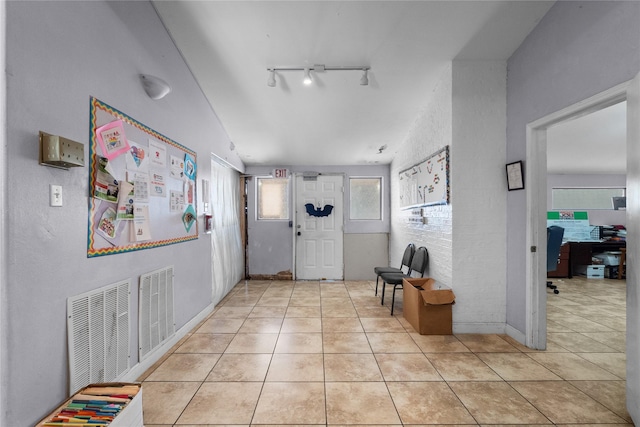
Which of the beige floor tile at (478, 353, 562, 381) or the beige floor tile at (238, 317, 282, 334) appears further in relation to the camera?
the beige floor tile at (238, 317, 282, 334)

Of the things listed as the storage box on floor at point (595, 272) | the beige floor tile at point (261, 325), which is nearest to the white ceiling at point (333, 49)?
the beige floor tile at point (261, 325)

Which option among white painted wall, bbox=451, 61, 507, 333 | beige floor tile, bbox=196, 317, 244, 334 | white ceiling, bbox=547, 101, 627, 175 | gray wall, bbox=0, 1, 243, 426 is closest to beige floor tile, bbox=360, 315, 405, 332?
white painted wall, bbox=451, 61, 507, 333

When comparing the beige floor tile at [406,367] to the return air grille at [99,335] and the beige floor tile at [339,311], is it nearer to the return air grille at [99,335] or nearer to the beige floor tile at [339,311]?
the beige floor tile at [339,311]

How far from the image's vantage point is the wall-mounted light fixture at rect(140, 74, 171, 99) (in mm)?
2100

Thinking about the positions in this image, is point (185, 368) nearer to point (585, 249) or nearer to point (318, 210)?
point (318, 210)

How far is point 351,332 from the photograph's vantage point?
282cm

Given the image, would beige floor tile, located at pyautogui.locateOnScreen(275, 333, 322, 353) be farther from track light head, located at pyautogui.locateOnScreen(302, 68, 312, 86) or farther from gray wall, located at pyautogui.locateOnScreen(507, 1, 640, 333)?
track light head, located at pyautogui.locateOnScreen(302, 68, 312, 86)

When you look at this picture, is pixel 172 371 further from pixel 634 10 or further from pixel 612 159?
pixel 612 159

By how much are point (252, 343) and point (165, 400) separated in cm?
88

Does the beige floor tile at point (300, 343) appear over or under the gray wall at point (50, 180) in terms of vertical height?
under

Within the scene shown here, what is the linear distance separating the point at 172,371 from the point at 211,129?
8.47 feet

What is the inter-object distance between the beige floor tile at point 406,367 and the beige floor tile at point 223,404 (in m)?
0.95

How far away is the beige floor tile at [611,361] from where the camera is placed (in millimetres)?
2085

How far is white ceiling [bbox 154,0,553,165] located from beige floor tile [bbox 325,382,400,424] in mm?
2787
